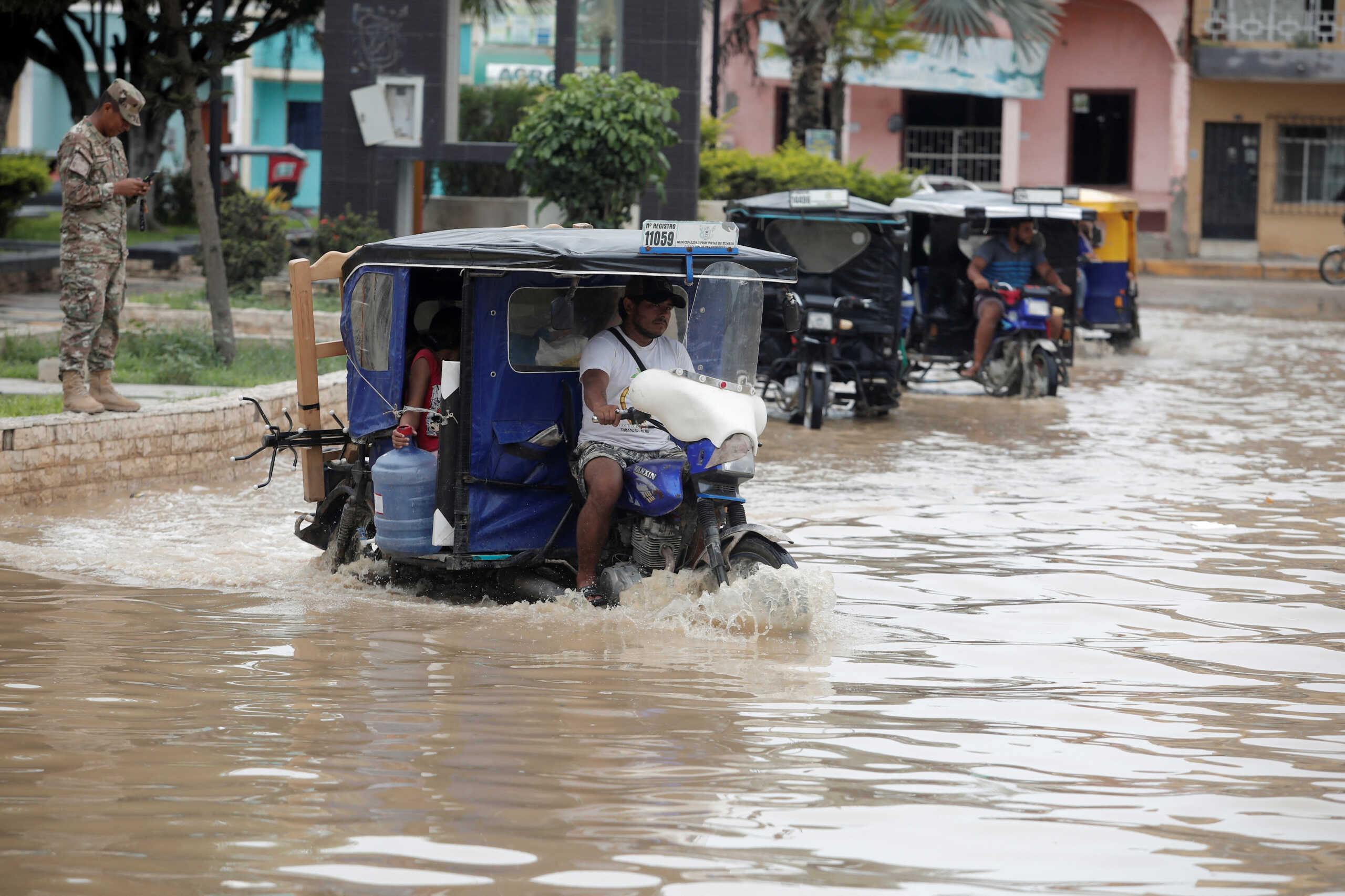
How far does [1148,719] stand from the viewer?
19.1 ft

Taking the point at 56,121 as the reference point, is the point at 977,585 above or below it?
below

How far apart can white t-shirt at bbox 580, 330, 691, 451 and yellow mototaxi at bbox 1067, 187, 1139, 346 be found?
13624 mm

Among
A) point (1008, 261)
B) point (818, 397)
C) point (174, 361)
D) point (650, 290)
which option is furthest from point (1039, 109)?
point (650, 290)

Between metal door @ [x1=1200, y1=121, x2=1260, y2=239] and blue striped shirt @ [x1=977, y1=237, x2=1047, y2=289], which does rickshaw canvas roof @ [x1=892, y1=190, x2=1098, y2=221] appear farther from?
metal door @ [x1=1200, y1=121, x2=1260, y2=239]

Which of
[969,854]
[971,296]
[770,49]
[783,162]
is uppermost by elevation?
[770,49]

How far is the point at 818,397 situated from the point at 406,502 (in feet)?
24.0

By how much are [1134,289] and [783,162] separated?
258 inches

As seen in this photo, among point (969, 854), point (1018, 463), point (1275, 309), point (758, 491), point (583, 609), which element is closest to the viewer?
point (969, 854)

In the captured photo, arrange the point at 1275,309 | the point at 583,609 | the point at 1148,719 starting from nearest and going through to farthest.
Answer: the point at 1148,719, the point at 583,609, the point at 1275,309

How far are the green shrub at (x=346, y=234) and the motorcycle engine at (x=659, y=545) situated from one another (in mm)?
13247

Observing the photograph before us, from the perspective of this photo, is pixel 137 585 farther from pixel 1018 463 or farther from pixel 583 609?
pixel 1018 463

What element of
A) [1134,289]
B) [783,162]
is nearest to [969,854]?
[1134,289]

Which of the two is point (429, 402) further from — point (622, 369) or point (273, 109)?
point (273, 109)

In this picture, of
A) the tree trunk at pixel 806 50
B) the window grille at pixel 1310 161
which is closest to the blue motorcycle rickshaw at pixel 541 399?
the tree trunk at pixel 806 50
